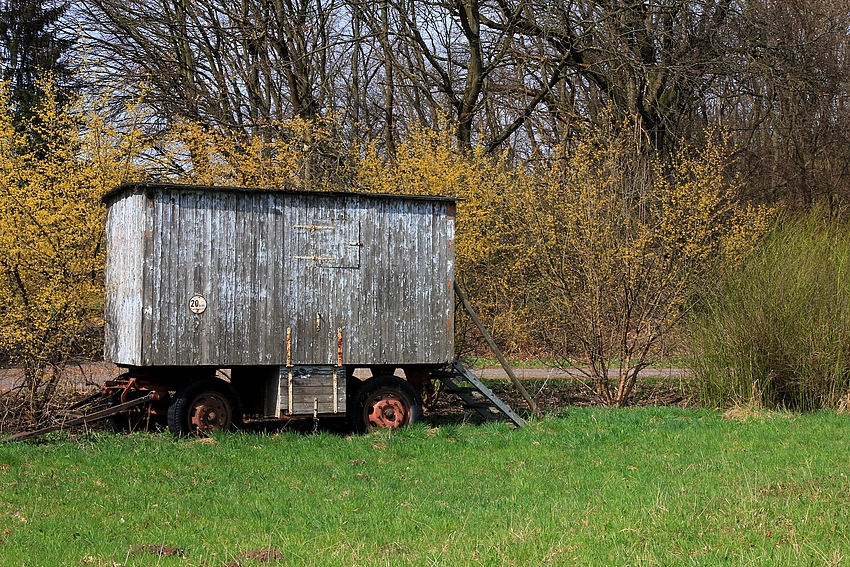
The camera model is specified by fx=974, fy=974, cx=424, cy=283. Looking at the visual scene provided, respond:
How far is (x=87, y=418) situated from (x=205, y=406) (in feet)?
4.58

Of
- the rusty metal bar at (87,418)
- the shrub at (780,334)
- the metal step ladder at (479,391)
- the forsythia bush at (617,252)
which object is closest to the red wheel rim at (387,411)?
the metal step ladder at (479,391)

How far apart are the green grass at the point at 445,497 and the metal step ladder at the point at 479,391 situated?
0.51 metres

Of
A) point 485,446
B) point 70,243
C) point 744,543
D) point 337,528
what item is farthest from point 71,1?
point 744,543

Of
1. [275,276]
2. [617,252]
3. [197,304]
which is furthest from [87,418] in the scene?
[617,252]

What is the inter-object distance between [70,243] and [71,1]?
1222 centimetres

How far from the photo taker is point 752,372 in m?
14.9

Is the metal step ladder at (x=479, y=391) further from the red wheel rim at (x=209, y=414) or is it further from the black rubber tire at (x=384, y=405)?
the red wheel rim at (x=209, y=414)

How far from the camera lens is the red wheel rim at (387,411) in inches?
509

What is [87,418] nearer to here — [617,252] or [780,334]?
[617,252]

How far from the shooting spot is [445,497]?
335 inches

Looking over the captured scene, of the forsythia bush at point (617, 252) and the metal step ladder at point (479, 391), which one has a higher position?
the forsythia bush at point (617, 252)

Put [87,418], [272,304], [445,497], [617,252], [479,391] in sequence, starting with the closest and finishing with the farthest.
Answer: [445,497], [87,418], [272,304], [479,391], [617,252]

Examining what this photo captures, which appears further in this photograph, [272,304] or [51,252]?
[51,252]

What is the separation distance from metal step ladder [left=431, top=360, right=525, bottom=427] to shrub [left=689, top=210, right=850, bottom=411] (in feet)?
12.3
